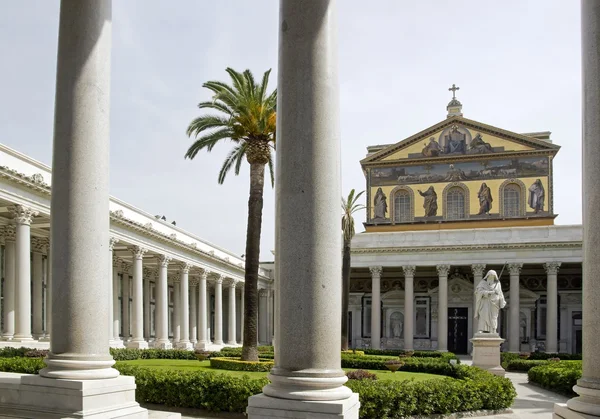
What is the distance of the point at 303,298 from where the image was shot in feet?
22.7

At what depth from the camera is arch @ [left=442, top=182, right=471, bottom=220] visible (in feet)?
173

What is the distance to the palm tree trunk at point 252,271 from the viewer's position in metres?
25.7

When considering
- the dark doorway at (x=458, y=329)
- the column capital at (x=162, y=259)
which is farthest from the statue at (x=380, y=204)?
the column capital at (x=162, y=259)

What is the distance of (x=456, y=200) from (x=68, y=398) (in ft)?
159

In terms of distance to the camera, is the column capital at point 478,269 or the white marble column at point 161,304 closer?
the white marble column at point 161,304

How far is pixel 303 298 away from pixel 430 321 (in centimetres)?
5047

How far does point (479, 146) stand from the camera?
174ft

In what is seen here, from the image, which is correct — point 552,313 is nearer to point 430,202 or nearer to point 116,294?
point 430,202

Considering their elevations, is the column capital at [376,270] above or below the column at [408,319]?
above

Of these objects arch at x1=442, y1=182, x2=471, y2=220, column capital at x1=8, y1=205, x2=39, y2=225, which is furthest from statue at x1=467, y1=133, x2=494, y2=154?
column capital at x1=8, y1=205, x2=39, y2=225

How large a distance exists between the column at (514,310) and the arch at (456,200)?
6294mm

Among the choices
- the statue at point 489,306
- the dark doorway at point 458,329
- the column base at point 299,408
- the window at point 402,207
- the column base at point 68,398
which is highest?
the window at point 402,207

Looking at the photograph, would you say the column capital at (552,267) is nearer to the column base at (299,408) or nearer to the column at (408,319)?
the column at (408,319)

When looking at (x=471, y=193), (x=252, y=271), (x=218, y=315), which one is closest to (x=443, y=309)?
(x=471, y=193)
